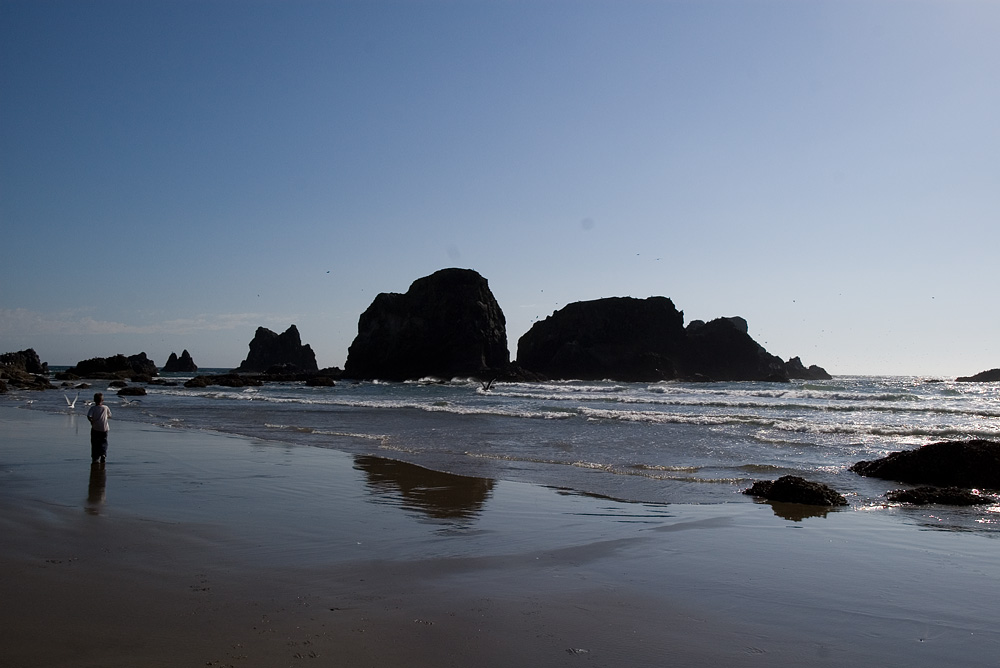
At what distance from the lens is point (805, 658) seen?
369 cm

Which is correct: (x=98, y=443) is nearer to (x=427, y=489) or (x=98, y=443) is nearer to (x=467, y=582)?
(x=427, y=489)

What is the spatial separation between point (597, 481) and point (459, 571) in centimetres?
601

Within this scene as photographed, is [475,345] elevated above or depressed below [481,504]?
above

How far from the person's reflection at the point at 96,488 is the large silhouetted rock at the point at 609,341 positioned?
81.4 meters

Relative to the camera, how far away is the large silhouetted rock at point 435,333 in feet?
267

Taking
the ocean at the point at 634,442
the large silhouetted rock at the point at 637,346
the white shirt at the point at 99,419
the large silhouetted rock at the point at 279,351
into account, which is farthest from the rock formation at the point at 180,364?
the white shirt at the point at 99,419

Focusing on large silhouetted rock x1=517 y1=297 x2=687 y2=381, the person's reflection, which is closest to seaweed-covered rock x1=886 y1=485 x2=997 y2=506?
the person's reflection

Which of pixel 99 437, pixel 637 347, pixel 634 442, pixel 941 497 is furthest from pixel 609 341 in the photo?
pixel 99 437

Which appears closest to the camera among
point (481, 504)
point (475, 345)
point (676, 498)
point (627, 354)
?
point (481, 504)

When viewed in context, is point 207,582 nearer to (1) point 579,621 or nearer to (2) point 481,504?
(1) point 579,621

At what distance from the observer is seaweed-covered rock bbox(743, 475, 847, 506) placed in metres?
8.83

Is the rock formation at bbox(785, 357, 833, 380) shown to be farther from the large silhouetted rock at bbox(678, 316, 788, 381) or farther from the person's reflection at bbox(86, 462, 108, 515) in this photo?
the person's reflection at bbox(86, 462, 108, 515)

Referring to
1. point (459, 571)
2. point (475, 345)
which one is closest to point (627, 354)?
point (475, 345)

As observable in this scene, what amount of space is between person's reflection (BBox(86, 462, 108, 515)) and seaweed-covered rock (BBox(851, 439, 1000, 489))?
11.8 m
